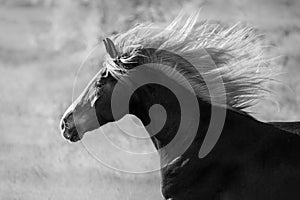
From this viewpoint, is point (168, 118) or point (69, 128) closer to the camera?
point (168, 118)

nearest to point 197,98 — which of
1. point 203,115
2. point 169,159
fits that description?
point 203,115

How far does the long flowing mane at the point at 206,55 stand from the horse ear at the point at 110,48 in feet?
0.14

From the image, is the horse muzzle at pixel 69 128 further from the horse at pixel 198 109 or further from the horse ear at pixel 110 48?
the horse ear at pixel 110 48

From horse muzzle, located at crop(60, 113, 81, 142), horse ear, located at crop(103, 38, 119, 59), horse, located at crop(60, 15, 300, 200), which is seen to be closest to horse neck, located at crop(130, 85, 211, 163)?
horse, located at crop(60, 15, 300, 200)

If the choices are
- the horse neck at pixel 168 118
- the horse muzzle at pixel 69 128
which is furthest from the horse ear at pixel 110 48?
the horse muzzle at pixel 69 128

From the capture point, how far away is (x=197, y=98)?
7.36 metres

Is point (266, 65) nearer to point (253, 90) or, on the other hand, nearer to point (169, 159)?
point (253, 90)

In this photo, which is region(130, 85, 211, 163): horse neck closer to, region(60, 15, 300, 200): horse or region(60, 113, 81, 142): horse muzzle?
region(60, 15, 300, 200): horse

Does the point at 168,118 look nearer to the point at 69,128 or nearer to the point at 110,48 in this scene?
the point at 110,48

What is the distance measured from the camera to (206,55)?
24.9ft

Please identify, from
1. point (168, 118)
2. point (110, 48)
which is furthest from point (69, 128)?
point (168, 118)

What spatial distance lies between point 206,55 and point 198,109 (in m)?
0.63

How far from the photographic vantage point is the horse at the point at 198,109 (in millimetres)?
7004

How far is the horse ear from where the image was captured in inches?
295
